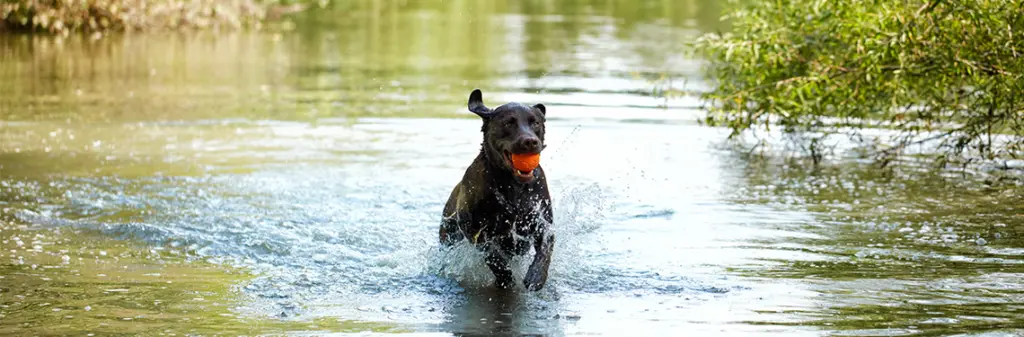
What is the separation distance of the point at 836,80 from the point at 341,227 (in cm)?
578

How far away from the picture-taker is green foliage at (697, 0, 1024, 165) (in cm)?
1279

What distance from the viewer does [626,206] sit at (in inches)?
492

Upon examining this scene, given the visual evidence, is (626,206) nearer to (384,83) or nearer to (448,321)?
(448,321)

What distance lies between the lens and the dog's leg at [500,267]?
8.90 m

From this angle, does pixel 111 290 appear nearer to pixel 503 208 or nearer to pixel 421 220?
pixel 503 208

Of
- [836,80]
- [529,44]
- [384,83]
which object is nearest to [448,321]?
[836,80]

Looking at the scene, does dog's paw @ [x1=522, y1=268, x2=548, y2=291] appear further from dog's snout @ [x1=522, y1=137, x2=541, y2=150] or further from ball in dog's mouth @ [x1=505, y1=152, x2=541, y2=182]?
dog's snout @ [x1=522, y1=137, x2=541, y2=150]

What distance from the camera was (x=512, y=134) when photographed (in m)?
8.43

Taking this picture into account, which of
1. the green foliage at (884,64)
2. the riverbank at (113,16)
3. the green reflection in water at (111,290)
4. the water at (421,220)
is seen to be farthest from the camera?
the riverbank at (113,16)

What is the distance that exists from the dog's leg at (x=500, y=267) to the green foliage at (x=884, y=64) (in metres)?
5.53

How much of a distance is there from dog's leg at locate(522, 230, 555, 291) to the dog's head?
45cm

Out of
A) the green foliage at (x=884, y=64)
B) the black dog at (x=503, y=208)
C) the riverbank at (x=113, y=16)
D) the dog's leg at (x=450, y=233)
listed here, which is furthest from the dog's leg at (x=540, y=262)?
the riverbank at (x=113, y=16)

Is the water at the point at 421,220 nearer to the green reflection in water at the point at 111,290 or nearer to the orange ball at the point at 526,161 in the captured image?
the green reflection in water at the point at 111,290

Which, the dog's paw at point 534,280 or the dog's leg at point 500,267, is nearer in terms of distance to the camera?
the dog's paw at point 534,280
